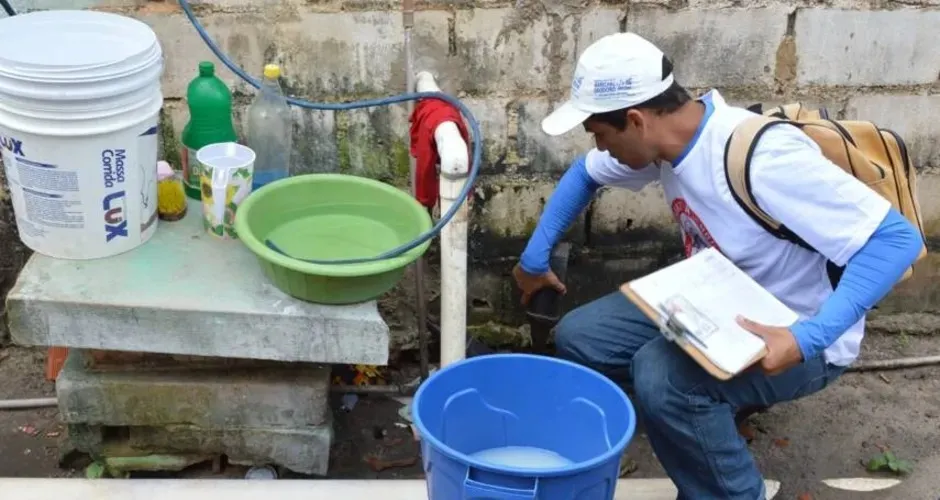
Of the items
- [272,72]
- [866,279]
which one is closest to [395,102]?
[272,72]

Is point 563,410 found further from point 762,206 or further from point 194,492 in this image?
point 194,492

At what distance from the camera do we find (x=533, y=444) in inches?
112

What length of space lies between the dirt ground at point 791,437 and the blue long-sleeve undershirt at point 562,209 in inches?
31.5

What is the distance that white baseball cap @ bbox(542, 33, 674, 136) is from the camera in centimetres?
255

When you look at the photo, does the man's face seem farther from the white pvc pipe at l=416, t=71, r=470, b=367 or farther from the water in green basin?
the water in green basin

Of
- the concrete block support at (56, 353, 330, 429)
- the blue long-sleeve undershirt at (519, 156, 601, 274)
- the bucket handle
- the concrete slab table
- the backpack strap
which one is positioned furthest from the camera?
the blue long-sleeve undershirt at (519, 156, 601, 274)

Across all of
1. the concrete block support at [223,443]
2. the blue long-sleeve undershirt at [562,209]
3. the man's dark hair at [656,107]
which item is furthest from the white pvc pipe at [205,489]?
the man's dark hair at [656,107]

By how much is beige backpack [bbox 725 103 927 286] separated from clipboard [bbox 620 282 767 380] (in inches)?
13.0

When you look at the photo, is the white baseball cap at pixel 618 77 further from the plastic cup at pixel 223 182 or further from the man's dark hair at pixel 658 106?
the plastic cup at pixel 223 182

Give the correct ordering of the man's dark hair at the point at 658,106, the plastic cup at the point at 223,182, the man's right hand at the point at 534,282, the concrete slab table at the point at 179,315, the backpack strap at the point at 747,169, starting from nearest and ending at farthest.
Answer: the backpack strap at the point at 747,169, the man's dark hair at the point at 658,106, the concrete slab table at the point at 179,315, the plastic cup at the point at 223,182, the man's right hand at the point at 534,282

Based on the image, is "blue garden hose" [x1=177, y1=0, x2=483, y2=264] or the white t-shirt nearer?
the white t-shirt

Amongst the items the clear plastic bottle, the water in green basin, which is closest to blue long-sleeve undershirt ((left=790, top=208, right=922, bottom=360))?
the water in green basin

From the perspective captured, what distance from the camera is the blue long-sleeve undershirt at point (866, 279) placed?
240 cm

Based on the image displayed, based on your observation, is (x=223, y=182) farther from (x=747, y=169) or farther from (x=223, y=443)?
(x=747, y=169)
